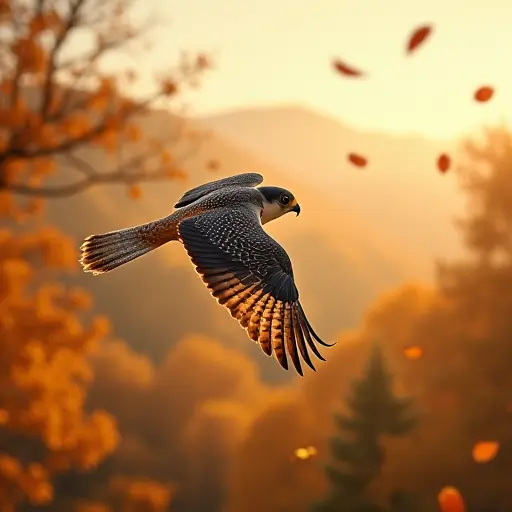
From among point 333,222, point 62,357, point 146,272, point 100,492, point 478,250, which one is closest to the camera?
point 62,357

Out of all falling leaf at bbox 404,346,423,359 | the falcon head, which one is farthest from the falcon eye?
falling leaf at bbox 404,346,423,359

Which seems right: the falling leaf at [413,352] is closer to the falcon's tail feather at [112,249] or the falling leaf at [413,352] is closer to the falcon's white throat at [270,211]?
the falcon's white throat at [270,211]

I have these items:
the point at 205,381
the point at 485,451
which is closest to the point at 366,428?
the point at 485,451

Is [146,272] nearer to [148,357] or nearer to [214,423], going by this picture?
[148,357]

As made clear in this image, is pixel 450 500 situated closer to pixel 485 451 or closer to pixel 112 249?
pixel 485 451

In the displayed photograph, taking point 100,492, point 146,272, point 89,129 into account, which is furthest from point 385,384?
point 146,272

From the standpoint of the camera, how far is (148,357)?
53531 millimetres

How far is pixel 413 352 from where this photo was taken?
22281mm

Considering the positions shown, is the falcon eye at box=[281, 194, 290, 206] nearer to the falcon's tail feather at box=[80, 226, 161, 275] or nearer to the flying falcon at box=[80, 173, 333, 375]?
the flying falcon at box=[80, 173, 333, 375]

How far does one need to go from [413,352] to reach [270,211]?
17629mm

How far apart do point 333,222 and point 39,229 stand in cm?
5751

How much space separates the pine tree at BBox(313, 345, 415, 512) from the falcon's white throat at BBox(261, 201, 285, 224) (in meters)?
11.9

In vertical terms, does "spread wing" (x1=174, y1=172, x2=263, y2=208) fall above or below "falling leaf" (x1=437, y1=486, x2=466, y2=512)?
above

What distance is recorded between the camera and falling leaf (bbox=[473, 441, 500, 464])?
742 inches
